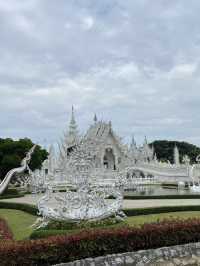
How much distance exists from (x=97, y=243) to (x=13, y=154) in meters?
41.9

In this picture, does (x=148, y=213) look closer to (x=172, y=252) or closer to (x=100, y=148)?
(x=172, y=252)

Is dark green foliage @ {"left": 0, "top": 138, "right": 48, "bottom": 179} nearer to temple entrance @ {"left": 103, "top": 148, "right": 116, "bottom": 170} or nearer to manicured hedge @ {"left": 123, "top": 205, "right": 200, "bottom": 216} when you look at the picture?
temple entrance @ {"left": 103, "top": 148, "right": 116, "bottom": 170}

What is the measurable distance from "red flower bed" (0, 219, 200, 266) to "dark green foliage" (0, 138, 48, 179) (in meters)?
39.4

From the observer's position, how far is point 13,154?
49.0 metres

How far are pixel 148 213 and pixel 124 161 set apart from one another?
29.0m

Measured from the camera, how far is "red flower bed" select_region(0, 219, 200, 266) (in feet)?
25.7

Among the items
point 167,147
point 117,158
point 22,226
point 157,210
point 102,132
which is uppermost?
point 167,147

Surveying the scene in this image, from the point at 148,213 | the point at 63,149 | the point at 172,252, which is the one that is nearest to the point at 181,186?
the point at 63,149

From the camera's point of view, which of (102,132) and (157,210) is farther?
(102,132)

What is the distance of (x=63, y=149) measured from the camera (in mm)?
39969

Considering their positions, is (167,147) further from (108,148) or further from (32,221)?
(32,221)

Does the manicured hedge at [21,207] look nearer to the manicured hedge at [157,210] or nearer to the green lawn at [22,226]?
the green lawn at [22,226]

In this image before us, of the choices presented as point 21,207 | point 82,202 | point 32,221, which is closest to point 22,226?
point 32,221

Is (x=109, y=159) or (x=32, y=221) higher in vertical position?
(x=109, y=159)
